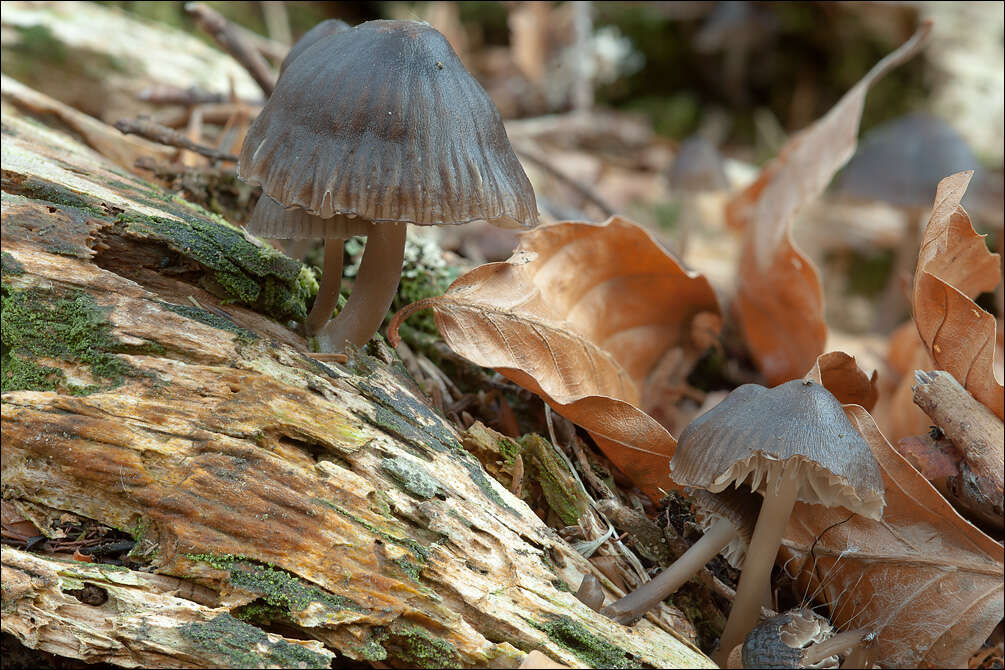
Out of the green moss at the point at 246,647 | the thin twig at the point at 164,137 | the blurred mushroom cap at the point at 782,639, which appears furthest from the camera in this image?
the thin twig at the point at 164,137

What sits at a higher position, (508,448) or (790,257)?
(790,257)

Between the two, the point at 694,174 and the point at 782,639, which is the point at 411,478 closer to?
the point at 782,639

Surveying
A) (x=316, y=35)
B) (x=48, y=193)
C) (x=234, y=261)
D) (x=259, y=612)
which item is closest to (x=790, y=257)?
(x=316, y=35)

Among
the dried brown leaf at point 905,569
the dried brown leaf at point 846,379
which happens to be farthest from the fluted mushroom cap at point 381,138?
the dried brown leaf at point 905,569

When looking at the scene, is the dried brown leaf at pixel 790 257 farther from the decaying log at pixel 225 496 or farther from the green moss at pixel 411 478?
the green moss at pixel 411 478

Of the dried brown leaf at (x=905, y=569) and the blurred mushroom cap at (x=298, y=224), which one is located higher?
the blurred mushroom cap at (x=298, y=224)

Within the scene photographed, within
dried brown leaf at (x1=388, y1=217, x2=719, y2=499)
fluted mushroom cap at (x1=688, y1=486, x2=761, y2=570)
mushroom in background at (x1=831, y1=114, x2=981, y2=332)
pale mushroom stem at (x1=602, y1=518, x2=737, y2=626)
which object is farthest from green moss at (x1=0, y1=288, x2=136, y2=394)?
mushroom in background at (x1=831, y1=114, x2=981, y2=332)
